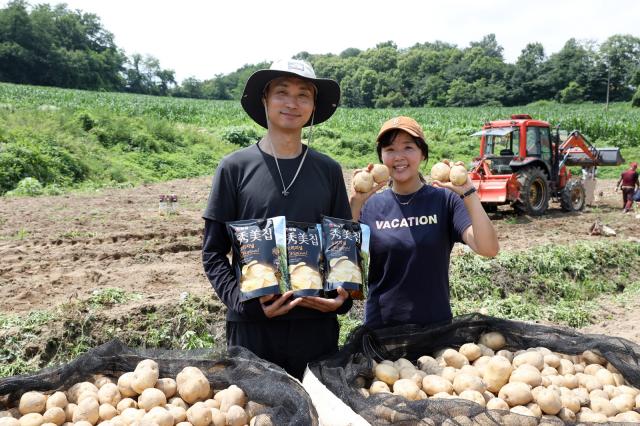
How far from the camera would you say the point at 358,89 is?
287ft

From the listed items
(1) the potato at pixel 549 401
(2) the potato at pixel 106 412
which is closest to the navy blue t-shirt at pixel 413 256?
(1) the potato at pixel 549 401

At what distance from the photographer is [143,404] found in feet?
6.66

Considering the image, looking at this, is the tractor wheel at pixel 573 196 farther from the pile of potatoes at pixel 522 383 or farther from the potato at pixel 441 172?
the pile of potatoes at pixel 522 383

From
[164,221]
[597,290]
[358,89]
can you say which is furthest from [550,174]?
[358,89]

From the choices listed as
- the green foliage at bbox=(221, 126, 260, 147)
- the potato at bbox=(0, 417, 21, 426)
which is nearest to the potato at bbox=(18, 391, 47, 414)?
the potato at bbox=(0, 417, 21, 426)

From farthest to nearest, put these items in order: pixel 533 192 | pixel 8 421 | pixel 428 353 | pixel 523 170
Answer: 1. pixel 533 192
2. pixel 523 170
3. pixel 428 353
4. pixel 8 421

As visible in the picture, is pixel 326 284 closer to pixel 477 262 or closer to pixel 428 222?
pixel 428 222

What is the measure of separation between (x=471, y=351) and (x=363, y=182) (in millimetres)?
958

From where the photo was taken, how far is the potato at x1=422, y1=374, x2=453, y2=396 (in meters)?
2.20

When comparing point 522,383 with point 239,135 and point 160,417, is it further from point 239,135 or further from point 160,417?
point 239,135

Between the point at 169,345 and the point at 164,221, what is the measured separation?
5.55 m

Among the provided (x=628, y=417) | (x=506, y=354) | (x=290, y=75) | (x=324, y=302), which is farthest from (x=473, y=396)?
(x=290, y=75)

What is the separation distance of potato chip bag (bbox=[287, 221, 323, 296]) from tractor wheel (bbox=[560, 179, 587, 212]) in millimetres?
11783

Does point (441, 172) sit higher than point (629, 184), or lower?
higher
